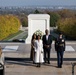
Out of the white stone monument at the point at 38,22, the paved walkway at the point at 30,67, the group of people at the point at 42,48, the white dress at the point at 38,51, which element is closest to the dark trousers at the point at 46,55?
the group of people at the point at 42,48

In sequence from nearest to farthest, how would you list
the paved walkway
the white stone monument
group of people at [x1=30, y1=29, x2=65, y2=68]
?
1. the paved walkway
2. group of people at [x1=30, y1=29, x2=65, y2=68]
3. the white stone monument

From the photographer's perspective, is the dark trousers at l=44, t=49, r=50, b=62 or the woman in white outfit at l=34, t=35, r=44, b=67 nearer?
the woman in white outfit at l=34, t=35, r=44, b=67

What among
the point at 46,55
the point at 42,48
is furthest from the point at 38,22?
the point at 42,48

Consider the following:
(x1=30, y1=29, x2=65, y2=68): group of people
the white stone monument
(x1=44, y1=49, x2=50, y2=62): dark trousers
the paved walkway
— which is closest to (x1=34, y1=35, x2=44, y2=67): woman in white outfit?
(x1=30, y1=29, x2=65, y2=68): group of people

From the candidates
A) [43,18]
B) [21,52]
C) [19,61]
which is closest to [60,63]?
[19,61]

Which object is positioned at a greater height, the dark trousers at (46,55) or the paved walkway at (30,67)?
the dark trousers at (46,55)

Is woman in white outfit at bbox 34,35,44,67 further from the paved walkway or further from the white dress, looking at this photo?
the paved walkway

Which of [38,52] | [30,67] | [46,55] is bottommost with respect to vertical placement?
[30,67]

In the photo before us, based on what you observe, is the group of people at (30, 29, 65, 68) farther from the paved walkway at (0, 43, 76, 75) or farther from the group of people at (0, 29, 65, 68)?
the paved walkway at (0, 43, 76, 75)

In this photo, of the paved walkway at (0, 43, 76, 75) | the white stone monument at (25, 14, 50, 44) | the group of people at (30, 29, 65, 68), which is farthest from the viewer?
the white stone monument at (25, 14, 50, 44)

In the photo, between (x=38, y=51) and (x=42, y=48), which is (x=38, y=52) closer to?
(x=38, y=51)

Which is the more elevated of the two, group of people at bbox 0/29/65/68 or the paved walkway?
group of people at bbox 0/29/65/68

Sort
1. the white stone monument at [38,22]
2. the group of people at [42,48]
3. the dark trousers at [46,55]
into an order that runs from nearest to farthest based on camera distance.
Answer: the group of people at [42,48], the dark trousers at [46,55], the white stone monument at [38,22]

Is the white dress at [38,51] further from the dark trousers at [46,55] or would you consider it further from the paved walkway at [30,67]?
the dark trousers at [46,55]
